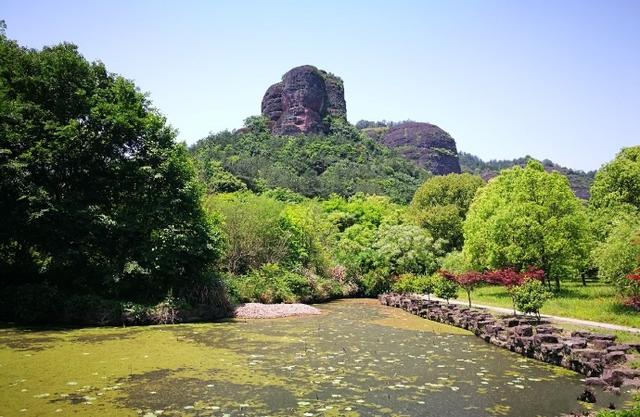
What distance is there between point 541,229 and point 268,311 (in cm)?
1657

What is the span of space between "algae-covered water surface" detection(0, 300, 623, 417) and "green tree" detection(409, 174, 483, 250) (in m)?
31.6

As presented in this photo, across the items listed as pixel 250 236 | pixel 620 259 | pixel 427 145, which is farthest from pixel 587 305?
pixel 427 145

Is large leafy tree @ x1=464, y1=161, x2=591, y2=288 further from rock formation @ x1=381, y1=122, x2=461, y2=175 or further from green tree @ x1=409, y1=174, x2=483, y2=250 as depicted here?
rock formation @ x1=381, y1=122, x2=461, y2=175

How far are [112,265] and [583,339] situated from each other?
18.8m

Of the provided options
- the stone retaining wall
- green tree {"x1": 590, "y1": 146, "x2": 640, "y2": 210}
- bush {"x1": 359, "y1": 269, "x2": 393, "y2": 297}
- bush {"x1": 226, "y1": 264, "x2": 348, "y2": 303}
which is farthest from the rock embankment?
green tree {"x1": 590, "y1": 146, "x2": 640, "y2": 210}

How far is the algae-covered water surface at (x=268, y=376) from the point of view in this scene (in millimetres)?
8852

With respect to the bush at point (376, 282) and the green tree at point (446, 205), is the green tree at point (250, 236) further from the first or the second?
the green tree at point (446, 205)

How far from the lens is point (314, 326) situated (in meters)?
20.9

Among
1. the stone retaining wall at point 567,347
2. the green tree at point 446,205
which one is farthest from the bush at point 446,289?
the green tree at point 446,205

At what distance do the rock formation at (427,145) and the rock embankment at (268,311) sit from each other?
123 m

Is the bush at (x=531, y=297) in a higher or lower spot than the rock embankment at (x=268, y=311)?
higher

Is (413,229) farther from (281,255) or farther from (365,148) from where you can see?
(365,148)

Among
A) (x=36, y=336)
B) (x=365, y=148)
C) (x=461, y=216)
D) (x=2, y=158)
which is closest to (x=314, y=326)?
(x=36, y=336)

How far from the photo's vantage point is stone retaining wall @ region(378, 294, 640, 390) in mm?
10780
